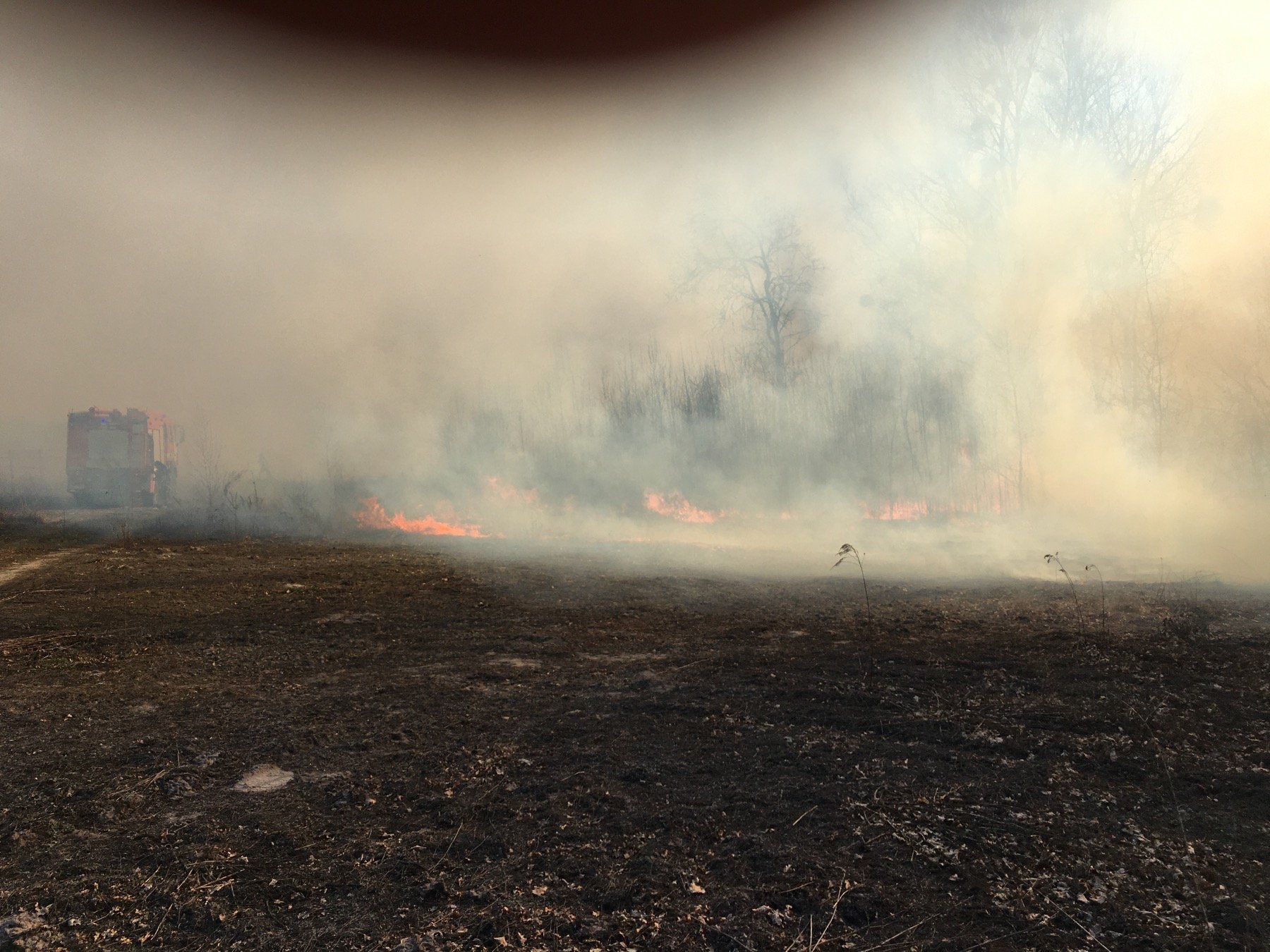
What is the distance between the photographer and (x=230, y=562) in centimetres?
1326

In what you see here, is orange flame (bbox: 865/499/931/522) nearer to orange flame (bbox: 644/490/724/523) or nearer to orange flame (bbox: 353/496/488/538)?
orange flame (bbox: 644/490/724/523)

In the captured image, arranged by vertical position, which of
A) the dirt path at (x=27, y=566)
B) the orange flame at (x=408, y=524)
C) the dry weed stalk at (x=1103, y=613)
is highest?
the orange flame at (x=408, y=524)

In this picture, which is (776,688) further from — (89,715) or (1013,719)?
(89,715)

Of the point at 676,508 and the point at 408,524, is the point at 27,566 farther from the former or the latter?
the point at 676,508

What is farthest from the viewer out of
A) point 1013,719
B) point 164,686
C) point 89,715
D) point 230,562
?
point 230,562

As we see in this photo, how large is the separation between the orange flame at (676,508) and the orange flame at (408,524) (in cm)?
432

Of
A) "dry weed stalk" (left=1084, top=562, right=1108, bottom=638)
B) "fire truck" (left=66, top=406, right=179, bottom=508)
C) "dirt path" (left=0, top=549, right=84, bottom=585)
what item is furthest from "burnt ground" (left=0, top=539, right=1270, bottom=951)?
"fire truck" (left=66, top=406, right=179, bottom=508)

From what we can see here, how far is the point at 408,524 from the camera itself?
19625mm

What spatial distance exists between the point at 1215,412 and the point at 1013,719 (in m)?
→ 15.2

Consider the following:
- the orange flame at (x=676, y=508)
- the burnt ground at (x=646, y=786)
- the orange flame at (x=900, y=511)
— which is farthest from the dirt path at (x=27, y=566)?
the orange flame at (x=900, y=511)

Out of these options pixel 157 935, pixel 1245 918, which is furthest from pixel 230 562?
pixel 1245 918

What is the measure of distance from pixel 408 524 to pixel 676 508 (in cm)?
696

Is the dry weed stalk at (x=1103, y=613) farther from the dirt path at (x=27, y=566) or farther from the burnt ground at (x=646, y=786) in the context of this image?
the dirt path at (x=27, y=566)

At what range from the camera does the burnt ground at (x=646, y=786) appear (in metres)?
2.86
